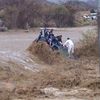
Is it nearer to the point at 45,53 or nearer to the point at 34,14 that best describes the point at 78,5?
the point at 34,14

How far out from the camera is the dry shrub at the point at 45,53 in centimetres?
2527

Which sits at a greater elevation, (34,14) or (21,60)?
(34,14)

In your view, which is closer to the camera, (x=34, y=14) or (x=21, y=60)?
(x=21, y=60)

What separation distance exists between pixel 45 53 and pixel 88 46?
167 inches

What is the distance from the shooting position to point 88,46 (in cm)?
2953

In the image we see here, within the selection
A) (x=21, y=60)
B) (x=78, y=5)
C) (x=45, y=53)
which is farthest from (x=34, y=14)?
(x=21, y=60)

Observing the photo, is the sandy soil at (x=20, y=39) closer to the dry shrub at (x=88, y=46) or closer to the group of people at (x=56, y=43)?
the dry shrub at (x=88, y=46)

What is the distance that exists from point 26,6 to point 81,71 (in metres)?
48.1

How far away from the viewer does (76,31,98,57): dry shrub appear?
2898cm

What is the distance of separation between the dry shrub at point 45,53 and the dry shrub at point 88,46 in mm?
3063

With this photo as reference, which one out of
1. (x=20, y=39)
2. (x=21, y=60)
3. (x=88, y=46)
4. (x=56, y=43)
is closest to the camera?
(x=21, y=60)

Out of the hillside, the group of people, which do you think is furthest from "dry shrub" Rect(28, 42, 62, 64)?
the hillside

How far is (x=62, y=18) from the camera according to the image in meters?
71.4

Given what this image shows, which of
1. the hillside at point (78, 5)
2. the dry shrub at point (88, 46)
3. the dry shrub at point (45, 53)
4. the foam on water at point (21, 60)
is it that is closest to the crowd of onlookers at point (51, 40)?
the dry shrub at point (45, 53)
